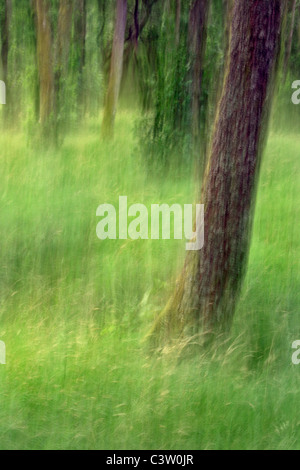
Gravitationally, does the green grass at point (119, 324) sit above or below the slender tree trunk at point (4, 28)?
below

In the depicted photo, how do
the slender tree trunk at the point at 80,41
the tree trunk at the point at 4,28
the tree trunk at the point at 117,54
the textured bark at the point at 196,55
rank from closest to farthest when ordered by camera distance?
1. the textured bark at the point at 196,55
2. the slender tree trunk at the point at 80,41
3. the tree trunk at the point at 117,54
4. the tree trunk at the point at 4,28

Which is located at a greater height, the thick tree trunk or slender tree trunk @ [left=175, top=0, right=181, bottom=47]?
slender tree trunk @ [left=175, top=0, right=181, bottom=47]

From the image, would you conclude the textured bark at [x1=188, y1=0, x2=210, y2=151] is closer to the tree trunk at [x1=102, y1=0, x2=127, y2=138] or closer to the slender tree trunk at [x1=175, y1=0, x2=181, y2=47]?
Result: the slender tree trunk at [x1=175, y1=0, x2=181, y2=47]

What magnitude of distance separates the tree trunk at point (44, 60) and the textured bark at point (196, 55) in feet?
6.88

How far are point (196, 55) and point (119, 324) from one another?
4.05 meters

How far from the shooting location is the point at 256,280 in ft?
21.7

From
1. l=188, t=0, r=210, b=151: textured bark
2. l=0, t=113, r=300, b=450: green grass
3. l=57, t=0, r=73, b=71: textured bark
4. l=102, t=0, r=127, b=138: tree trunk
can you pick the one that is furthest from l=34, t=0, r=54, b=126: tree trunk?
l=188, t=0, r=210, b=151: textured bark

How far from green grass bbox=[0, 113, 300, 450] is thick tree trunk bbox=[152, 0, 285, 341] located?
286mm

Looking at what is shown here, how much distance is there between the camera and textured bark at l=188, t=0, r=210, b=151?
8609mm

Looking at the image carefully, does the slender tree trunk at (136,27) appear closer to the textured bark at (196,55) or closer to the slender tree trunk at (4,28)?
the textured bark at (196,55)

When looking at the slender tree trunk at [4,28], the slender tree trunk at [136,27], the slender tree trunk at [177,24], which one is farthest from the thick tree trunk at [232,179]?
the slender tree trunk at [4,28]

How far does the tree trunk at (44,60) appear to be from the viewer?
9977 mm

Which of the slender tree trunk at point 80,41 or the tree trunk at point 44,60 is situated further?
the slender tree trunk at point 80,41

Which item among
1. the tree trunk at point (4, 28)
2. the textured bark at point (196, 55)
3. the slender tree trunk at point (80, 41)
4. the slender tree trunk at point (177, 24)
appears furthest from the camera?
the tree trunk at point (4, 28)
